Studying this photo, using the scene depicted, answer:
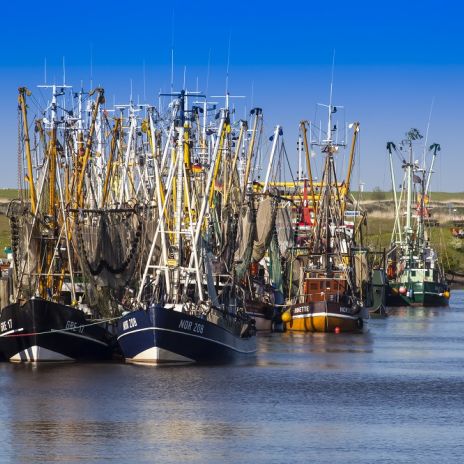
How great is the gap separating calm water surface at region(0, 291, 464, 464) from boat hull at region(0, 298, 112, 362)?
1.32 metres

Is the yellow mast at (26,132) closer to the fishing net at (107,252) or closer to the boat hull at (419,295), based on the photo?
the fishing net at (107,252)

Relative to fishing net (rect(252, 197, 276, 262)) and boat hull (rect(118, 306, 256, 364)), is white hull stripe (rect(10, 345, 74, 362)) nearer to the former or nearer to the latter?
boat hull (rect(118, 306, 256, 364))

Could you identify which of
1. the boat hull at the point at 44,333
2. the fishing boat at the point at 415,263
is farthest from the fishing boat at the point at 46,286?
the fishing boat at the point at 415,263

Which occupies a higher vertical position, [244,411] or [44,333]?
[44,333]

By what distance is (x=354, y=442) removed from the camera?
151 feet

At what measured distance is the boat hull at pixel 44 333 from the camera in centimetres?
6694

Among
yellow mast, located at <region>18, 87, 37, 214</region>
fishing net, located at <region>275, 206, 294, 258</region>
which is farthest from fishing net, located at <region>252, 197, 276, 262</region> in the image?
yellow mast, located at <region>18, 87, 37, 214</region>

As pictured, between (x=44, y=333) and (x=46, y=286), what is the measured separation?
4573 mm

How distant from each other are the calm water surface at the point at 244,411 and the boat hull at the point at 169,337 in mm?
962

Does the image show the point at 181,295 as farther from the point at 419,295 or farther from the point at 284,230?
the point at 419,295

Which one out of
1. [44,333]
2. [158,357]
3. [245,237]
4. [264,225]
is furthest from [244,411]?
[264,225]

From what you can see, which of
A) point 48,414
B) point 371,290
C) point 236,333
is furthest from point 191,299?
point 371,290

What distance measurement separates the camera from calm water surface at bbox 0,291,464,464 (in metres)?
43.9

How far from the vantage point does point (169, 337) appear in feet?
216
